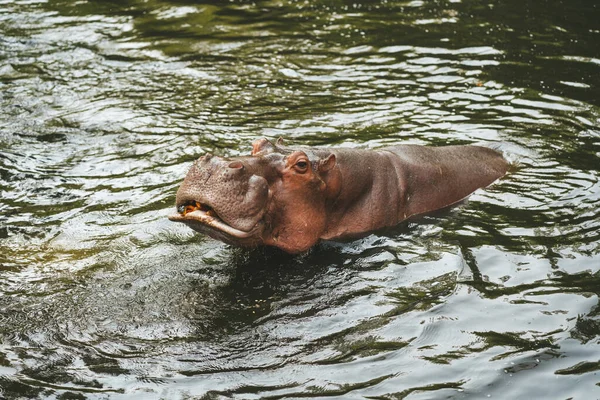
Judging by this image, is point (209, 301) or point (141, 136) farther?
point (141, 136)

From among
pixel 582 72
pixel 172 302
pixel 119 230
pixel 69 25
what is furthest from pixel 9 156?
pixel 582 72

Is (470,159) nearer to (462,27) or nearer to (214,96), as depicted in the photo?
(214,96)

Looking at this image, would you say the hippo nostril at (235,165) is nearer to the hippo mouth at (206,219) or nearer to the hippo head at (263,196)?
the hippo head at (263,196)

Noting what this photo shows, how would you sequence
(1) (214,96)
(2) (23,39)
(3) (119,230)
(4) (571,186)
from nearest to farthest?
(3) (119,230) → (4) (571,186) → (1) (214,96) → (2) (23,39)

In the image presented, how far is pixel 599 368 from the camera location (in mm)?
4895

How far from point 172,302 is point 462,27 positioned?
8.20 meters

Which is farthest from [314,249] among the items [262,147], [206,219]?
[206,219]

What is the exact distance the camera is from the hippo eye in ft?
19.8

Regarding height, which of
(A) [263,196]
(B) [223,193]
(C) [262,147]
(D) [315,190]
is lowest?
(D) [315,190]

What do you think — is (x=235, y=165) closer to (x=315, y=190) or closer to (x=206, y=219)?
(x=206, y=219)

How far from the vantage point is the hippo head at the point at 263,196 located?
5.59m

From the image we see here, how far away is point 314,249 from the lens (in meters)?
6.54

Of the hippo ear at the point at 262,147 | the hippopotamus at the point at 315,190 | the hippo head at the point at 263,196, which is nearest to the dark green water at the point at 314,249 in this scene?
the hippopotamus at the point at 315,190

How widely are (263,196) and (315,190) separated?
21.4 inches
